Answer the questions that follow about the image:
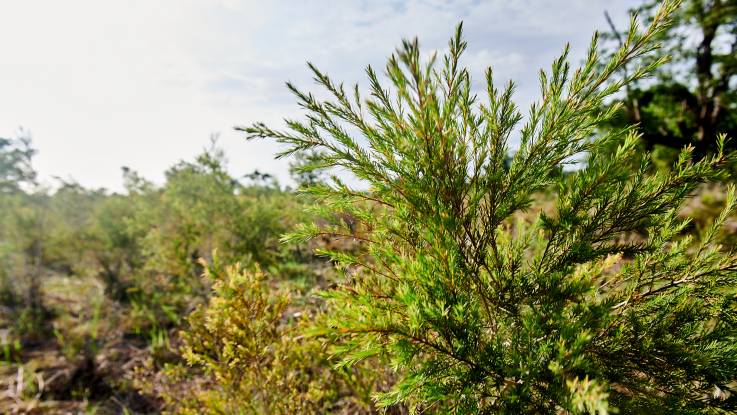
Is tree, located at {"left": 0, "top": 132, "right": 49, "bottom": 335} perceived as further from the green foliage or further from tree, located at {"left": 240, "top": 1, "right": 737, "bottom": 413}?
tree, located at {"left": 240, "top": 1, "right": 737, "bottom": 413}

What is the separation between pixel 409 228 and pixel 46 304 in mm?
13779

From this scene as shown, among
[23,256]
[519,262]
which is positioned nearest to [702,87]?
[519,262]

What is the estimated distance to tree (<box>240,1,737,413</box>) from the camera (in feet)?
4.27

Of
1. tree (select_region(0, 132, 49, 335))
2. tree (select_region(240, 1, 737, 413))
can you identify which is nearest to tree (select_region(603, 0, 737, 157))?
tree (select_region(240, 1, 737, 413))

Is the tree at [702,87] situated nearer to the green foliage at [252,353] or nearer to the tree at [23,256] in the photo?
the green foliage at [252,353]

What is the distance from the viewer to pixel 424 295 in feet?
4.71

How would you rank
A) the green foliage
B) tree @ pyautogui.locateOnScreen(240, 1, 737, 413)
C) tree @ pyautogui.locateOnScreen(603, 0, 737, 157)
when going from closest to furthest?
1. tree @ pyautogui.locateOnScreen(240, 1, 737, 413)
2. the green foliage
3. tree @ pyautogui.locateOnScreen(603, 0, 737, 157)

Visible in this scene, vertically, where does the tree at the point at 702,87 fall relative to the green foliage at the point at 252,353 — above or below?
above

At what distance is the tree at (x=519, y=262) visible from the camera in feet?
4.27

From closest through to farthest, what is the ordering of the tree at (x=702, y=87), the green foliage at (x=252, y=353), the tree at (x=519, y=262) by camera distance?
the tree at (x=519, y=262) → the green foliage at (x=252, y=353) → the tree at (x=702, y=87)

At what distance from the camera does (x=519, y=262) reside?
1718 millimetres

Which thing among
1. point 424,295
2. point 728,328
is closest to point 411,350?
point 424,295

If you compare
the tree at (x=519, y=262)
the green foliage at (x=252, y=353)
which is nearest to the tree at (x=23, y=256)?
the green foliage at (x=252, y=353)

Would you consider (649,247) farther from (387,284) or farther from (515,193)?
(387,284)
